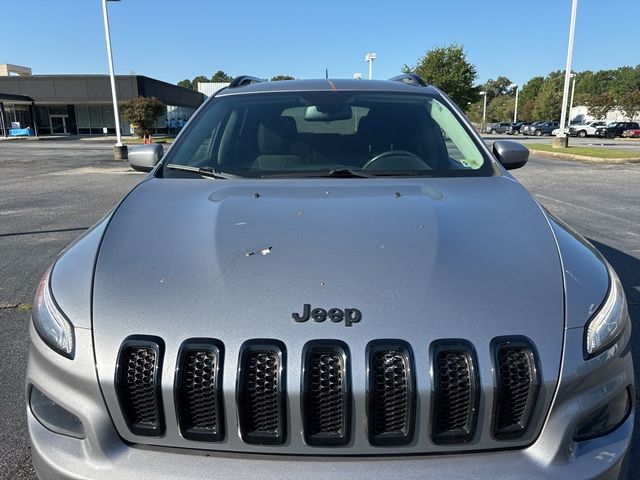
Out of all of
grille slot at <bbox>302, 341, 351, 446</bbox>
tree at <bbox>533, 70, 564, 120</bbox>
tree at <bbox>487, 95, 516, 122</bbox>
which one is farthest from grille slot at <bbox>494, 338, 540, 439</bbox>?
tree at <bbox>487, 95, 516, 122</bbox>

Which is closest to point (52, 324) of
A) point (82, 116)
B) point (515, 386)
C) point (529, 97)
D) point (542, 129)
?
point (515, 386)

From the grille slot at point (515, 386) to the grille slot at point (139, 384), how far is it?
3.32 feet

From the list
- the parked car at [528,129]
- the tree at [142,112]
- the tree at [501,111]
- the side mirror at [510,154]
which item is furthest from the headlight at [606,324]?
the tree at [501,111]

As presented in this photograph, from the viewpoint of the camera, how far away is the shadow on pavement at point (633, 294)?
2.44 m

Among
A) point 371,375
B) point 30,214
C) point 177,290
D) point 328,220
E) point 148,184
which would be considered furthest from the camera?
point 30,214

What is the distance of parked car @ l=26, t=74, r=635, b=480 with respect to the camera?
4.90 ft

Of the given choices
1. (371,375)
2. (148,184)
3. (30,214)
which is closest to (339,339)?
(371,375)

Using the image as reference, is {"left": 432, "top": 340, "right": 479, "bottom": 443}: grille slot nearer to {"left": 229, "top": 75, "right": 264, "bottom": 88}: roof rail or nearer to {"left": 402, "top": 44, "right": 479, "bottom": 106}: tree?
{"left": 229, "top": 75, "right": 264, "bottom": 88}: roof rail

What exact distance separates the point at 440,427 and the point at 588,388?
493mm

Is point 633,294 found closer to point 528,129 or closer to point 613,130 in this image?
point 613,130

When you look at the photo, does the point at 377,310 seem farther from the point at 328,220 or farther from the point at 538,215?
the point at 538,215

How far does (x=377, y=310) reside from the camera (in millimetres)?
1597

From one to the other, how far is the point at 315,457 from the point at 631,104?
222 ft

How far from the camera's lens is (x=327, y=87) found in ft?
11.3
